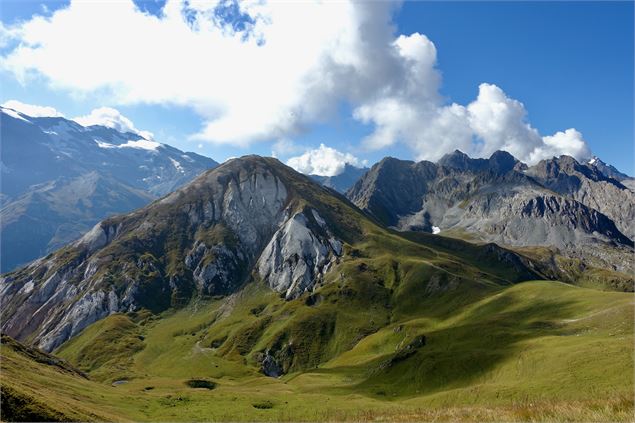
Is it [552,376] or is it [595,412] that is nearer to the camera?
[595,412]

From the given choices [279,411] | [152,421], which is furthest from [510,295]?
[152,421]

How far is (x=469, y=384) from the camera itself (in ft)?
282

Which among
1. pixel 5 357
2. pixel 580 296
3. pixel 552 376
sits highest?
pixel 580 296

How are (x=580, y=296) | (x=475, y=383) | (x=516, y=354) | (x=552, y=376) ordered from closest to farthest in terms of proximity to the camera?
(x=552, y=376) → (x=475, y=383) → (x=516, y=354) → (x=580, y=296)

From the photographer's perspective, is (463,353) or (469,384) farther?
(463,353)

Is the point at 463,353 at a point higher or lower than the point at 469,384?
higher

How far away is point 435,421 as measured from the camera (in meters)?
21.1

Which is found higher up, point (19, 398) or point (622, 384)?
point (622, 384)

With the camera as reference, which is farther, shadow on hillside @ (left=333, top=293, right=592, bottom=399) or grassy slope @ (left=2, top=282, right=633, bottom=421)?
shadow on hillside @ (left=333, top=293, right=592, bottom=399)

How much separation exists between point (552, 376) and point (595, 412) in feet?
208

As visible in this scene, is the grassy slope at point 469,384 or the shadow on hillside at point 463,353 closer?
the grassy slope at point 469,384

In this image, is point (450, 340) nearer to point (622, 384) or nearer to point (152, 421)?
point (622, 384)

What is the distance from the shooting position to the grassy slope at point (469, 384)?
3064cm

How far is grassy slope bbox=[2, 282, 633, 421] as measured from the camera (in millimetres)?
30639
